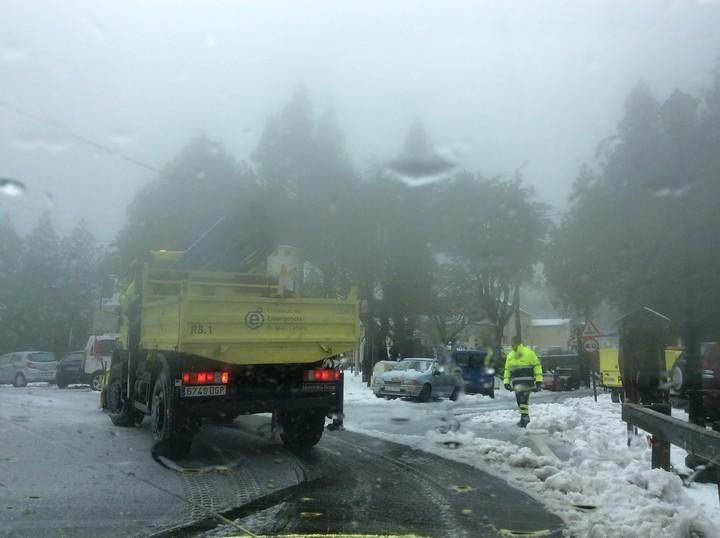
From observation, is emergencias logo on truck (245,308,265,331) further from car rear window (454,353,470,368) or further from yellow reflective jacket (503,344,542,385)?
car rear window (454,353,470,368)

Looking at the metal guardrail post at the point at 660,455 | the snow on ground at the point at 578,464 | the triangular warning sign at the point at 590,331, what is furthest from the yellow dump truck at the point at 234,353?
the triangular warning sign at the point at 590,331

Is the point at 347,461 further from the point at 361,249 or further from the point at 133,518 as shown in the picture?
the point at 361,249

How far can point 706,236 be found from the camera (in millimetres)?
20172

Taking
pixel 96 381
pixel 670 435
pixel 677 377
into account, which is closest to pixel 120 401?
pixel 670 435

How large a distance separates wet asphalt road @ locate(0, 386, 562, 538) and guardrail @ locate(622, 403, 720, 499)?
4.09ft

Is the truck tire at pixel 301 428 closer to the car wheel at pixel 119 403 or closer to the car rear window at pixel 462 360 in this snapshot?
the car wheel at pixel 119 403

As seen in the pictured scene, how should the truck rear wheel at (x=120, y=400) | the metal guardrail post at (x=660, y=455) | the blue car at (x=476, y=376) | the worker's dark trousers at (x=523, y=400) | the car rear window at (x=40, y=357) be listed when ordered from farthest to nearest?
the car rear window at (x=40, y=357), the blue car at (x=476, y=376), the worker's dark trousers at (x=523, y=400), the truck rear wheel at (x=120, y=400), the metal guardrail post at (x=660, y=455)

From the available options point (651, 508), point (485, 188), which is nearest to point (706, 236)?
point (485, 188)

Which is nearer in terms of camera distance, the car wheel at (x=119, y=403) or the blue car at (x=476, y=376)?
the car wheel at (x=119, y=403)

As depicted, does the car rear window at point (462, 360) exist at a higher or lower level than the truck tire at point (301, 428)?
higher

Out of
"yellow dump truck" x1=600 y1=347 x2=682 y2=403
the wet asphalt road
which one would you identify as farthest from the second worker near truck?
"yellow dump truck" x1=600 y1=347 x2=682 y2=403

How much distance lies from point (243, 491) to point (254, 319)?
7.20 feet

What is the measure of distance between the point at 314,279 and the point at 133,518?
18797 millimetres

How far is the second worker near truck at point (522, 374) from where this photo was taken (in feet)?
43.5
